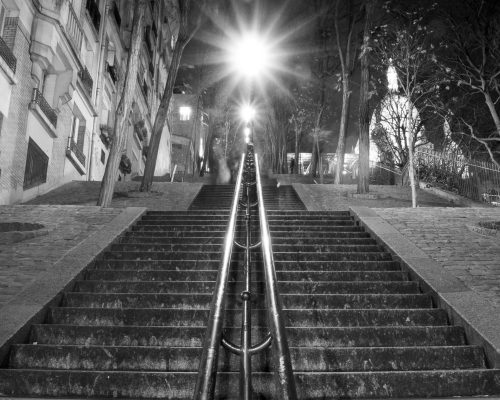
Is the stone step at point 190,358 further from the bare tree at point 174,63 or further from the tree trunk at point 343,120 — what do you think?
the tree trunk at point 343,120

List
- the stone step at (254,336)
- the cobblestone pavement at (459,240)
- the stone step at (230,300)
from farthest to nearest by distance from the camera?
the cobblestone pavement at (459,240) → the stone step at (230,300) → the stone step at (254,336)

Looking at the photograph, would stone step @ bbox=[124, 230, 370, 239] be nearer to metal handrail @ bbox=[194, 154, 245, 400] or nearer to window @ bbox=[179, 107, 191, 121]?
metal handrail @ bbox=[194, 154, 245, 400]

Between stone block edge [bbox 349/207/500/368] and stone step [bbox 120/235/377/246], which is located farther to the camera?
stone step [bbox 120/235/377/246]

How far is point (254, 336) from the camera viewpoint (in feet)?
15.4

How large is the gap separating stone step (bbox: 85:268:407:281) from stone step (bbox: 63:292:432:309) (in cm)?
76

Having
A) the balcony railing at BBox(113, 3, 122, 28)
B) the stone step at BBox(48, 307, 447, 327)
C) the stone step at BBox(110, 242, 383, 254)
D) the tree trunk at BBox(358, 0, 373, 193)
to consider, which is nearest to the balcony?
the balcony railing at BBox(113, 3, 122, 28)

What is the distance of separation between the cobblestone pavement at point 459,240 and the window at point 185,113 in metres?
41.8

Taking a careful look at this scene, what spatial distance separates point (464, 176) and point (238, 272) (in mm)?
14143

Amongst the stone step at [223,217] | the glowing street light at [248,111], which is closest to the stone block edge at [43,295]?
the stone step at [223,217]

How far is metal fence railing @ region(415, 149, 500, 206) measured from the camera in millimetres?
16500

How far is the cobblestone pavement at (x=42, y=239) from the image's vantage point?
239 inches

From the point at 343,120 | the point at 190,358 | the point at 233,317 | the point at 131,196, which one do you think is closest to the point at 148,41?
the point at 343,120

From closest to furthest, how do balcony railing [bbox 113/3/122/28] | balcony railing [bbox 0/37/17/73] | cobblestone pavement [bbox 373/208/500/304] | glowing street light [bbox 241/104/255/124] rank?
cobblestone pavement [bbox 373/208/500/304] → balcony railing [bbox 0/37/17/73] → balcony railing [bbox 113/3/122/28] → glowing street light [bbox 241/104/255/124]

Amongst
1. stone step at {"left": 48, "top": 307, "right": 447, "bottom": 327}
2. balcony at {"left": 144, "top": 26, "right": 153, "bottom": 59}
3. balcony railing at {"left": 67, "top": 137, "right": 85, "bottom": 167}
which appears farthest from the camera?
balcony at {"left": 144, "top": 26, "right": 153, "bottom": 59}
